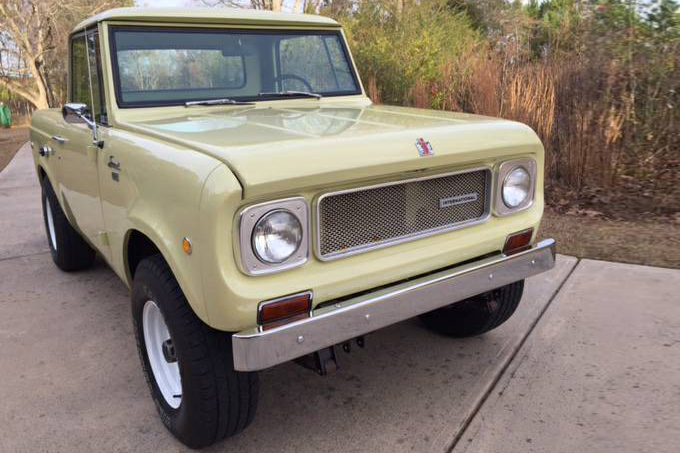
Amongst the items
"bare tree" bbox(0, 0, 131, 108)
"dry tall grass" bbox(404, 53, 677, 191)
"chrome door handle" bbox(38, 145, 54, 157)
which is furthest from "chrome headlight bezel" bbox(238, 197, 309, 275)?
"bare tree" bbox(0, 0, 131, 108)

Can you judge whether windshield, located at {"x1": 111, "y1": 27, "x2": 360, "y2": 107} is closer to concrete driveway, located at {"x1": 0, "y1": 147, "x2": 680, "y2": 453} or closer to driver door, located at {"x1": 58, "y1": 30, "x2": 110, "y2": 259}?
driver door, located at {"x1": 58, "y1": 30, "x2": 110, "y2": 259}

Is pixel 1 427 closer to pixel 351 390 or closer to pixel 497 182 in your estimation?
pixel 351 390

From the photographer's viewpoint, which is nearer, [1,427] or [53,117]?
[1,427]

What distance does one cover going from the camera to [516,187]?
2639 mm

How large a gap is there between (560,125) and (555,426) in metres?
4.38

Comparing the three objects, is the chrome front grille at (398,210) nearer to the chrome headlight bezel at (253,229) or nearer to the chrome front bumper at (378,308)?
the chrome headlight bezel at (253,229)

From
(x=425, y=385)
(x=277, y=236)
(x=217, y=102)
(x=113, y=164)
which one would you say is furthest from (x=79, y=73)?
(x=425, y=385)

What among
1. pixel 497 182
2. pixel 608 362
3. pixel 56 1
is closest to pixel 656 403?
pixel 608 362

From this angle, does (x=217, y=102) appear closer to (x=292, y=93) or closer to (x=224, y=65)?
(x=224, y=65)

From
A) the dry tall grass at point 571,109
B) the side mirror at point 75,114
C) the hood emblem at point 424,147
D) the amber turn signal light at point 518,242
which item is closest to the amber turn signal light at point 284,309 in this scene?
the hood emblem at point 424,147

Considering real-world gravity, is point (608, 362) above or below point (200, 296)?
below

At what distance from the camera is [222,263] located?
1.88 m

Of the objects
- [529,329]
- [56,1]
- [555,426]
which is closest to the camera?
[555,426]

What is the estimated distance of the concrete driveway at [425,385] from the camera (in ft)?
8.13
